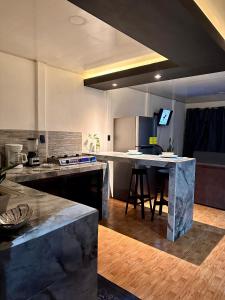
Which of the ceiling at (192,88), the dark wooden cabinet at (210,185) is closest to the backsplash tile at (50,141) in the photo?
the ceiling at (192,88)

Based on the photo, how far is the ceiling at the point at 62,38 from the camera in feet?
6.04

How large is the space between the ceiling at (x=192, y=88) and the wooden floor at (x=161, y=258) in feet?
8.00

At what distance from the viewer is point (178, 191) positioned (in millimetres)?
2721

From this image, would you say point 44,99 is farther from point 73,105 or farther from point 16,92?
point 73,105

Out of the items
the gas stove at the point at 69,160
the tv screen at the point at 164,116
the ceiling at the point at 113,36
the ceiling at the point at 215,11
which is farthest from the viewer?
the tv screen at the point at 164,116

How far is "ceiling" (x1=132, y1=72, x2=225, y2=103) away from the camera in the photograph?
396cm

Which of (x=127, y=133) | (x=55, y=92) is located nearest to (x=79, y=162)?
(x=55, y=92)

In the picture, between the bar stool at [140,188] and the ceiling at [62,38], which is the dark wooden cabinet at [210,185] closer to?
the bar stool at [140,188]

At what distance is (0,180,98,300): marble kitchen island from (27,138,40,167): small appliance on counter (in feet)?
5.34

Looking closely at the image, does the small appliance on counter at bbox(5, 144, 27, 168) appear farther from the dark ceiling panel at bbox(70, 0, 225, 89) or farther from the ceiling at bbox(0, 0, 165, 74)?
the dark ceiling panel at bbox(70, 0, 225, 89)

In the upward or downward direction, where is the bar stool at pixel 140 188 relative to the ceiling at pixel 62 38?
downward

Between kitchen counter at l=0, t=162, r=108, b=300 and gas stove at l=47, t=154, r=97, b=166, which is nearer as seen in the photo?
kitchen counter at l=0, t=162, r=108, b=300

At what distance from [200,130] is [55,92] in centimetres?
437

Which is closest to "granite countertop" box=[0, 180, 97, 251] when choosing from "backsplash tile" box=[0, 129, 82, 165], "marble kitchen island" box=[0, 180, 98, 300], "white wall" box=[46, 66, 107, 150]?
"marble kitchen island" box=[0, 180, 98, 300]
